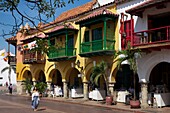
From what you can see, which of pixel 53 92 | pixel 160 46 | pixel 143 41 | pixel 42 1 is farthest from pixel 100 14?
pixel 42 1

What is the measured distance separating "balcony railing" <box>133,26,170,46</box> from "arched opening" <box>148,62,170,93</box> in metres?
3.56

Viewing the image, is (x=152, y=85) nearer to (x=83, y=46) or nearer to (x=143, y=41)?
(x=143, y=41)

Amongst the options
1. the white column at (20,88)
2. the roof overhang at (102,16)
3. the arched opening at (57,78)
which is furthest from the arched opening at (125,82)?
the white column at (20,88)

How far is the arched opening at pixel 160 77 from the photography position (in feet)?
70.4

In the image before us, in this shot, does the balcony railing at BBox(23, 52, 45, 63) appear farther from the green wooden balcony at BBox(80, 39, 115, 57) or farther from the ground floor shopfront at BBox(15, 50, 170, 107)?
the green wooden balcony at BBox(80, 39, 115, 57)

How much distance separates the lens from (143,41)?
65.0 feet

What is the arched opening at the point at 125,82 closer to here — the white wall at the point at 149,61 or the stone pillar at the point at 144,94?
the stone pillar at the point at 144,94

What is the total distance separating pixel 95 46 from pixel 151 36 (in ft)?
18.0

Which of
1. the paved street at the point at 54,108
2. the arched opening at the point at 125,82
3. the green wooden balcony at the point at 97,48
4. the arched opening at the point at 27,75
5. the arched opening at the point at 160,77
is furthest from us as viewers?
the arched opening at the point at 27,75

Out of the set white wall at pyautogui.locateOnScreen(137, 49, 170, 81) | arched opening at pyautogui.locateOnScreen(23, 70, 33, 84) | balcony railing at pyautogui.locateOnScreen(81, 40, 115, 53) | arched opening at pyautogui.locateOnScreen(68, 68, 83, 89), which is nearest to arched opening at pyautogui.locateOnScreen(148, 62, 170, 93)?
white wall at pyautogui.locateOnScreen(137, 49, 170, 81)

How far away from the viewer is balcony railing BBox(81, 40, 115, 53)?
22858 millimetres

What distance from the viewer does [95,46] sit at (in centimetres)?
2359

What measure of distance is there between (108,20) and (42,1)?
17.7m

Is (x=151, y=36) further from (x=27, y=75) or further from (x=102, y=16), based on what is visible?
(x=27, y=75)
